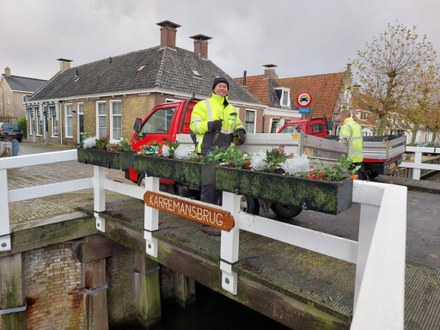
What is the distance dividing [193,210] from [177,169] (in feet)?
1.42

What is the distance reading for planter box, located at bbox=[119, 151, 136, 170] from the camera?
13.0 ft

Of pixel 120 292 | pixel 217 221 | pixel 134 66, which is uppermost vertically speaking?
pixel 134 66

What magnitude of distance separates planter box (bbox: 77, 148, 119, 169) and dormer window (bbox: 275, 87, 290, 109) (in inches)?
847

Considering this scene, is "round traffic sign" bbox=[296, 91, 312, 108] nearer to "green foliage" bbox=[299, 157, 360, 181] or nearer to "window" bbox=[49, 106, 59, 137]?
"green foliage" bbox=[299, 157, 360, 181]

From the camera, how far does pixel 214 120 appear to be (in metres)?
3.75

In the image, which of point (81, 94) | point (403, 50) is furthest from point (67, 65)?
point (403, 50)

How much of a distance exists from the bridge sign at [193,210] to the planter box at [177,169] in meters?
0.23

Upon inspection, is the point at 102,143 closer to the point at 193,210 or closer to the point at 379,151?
the point at 193,210

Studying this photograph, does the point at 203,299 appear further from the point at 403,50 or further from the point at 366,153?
the point at 403,50

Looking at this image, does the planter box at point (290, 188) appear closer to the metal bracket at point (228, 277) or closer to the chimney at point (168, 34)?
the metal bracket at point (228, 277)

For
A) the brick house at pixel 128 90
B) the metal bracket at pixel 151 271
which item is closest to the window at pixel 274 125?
the brick house at pixel 128 90

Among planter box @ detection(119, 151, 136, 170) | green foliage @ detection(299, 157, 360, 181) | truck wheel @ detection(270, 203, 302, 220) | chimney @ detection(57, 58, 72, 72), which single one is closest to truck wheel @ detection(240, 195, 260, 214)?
truck wheel @ detection(270, 203, 302, 220)

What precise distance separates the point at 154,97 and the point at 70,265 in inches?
447

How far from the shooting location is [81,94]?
19.9 metres
